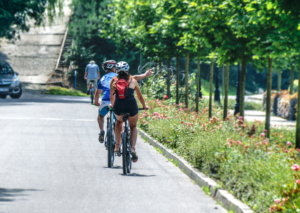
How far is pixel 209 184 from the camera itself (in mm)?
7348

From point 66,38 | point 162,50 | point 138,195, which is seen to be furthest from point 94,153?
point 66,38

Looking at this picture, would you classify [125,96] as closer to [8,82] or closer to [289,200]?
[289,200]

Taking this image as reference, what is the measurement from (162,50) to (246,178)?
15.0 m

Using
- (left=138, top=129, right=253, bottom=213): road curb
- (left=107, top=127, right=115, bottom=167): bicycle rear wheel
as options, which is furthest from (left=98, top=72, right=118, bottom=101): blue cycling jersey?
(left=138, top=129, right=253, bottom=213): road curb

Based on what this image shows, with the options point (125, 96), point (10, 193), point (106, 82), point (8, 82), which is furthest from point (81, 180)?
point (8, 82)

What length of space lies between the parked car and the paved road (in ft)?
41.6

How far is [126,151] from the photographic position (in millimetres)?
8398

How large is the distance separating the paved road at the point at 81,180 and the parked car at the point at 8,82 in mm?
12686

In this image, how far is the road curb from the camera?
6108mm

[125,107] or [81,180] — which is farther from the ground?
[125,107]

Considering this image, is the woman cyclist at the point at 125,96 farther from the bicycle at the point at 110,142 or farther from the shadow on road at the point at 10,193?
the shadow on road at the point at 10,193

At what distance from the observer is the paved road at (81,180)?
6.50 metres

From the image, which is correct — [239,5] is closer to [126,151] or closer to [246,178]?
[126,151]

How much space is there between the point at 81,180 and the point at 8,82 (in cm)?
1936
